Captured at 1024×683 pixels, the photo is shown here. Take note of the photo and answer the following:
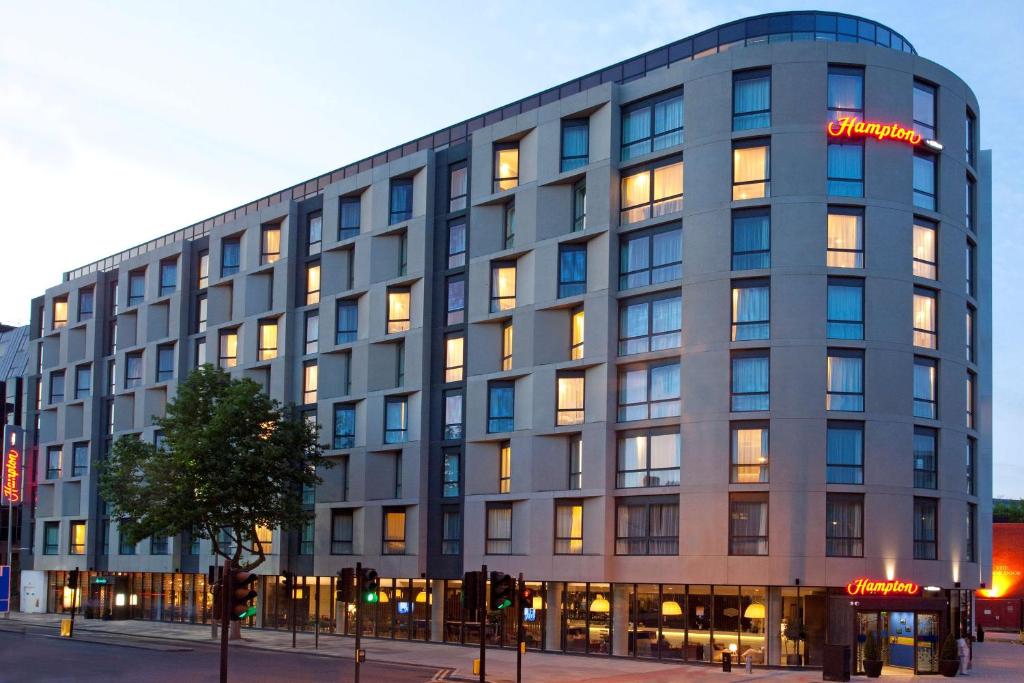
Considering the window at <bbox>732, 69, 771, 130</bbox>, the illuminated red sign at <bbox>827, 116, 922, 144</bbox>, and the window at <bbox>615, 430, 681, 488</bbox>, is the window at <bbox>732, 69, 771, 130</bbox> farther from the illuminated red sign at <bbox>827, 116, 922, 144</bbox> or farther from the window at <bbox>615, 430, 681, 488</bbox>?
the window at <bbox>615, 430, 681, 488</bbox>

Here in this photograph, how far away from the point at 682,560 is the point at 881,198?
17.7 metres

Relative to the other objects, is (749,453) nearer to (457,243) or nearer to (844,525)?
(844,525)

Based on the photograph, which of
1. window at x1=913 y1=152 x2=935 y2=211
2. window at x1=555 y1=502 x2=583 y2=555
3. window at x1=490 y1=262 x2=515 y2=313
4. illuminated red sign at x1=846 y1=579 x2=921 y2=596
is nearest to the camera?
illuminated red sign at x1=846 y1=579 x2=921 y2=596

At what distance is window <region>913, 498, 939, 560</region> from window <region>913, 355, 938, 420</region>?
147 inches

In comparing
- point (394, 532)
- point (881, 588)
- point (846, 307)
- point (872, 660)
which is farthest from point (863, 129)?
point (394, 532)

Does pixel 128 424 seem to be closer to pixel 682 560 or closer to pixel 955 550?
pixel 682 560

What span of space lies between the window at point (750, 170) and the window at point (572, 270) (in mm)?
8561

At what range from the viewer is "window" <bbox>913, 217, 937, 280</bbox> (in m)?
51.5

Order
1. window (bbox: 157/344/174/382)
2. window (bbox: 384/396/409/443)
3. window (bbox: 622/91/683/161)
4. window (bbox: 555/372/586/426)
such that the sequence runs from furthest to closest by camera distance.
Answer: window (bbox: 157/344/174/382)
window (bbox: 384/396/409/443)
window (bbox: 555/372/586/426)
window (bbox: 622/91/683/161)

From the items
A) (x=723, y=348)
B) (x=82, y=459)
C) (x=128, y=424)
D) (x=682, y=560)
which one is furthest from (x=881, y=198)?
(x=82, y=459)

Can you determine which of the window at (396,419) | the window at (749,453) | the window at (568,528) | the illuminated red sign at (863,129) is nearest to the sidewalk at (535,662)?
the window at (568,528)

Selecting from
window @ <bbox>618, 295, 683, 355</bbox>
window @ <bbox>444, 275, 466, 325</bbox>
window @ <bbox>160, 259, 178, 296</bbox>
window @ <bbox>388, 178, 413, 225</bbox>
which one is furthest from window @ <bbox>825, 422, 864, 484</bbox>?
window @ <bbox>160, 259, 178, 296</bbox>

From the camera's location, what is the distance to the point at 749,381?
50.8m

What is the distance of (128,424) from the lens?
86688 mm
